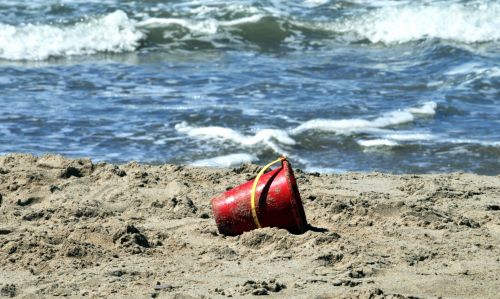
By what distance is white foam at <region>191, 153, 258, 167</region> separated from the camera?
24.5 feet

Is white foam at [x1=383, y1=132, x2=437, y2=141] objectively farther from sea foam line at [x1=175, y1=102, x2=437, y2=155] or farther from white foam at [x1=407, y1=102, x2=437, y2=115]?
white foam at [x1=407, y1=102, x2=437, y2=115]

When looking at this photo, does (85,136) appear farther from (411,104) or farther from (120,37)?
(120,37)

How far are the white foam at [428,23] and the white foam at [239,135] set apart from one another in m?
6.15

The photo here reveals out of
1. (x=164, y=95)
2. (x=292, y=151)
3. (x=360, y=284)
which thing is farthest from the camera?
(x=164, y=95)

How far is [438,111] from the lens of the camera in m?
9.11

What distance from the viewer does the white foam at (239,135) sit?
8.09 meters

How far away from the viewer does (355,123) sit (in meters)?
8.56

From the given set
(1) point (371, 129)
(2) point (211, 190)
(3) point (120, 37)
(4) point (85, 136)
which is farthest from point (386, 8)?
(2) point (211, 190)

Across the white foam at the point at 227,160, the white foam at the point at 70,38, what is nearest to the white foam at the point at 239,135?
the white foam at the point at 227,160

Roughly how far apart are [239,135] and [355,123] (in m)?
1.18

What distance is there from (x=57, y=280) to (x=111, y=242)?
0.56m

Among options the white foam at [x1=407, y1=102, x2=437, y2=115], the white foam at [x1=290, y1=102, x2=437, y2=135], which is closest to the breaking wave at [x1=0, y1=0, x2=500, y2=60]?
the white foam at [x1=407, y1=102, x2=437, y2=115]

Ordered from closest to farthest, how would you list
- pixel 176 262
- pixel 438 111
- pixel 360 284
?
pixel 360 284
pixel 176 262
pixel 438 111

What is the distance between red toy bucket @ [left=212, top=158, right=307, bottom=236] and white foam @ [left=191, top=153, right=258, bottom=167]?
2360 millimetres
